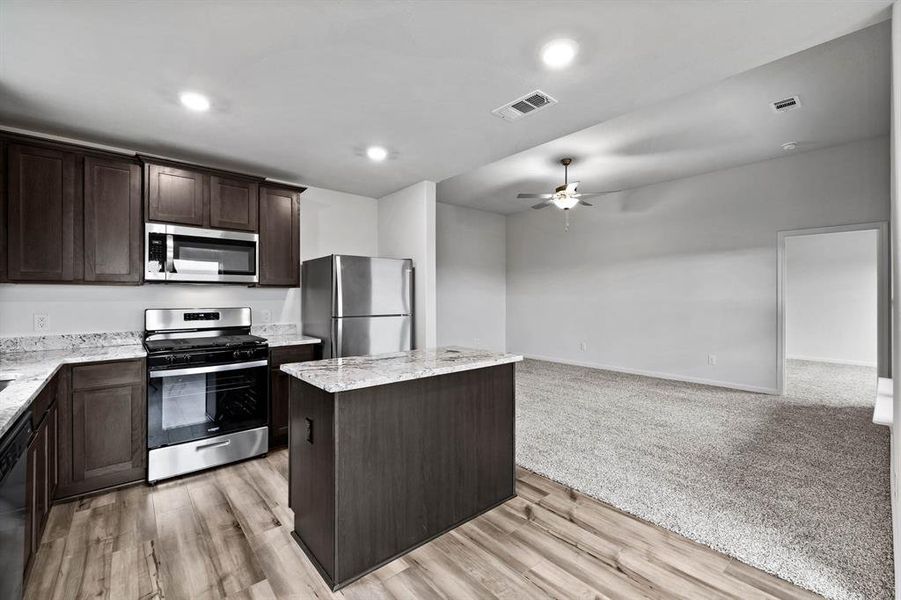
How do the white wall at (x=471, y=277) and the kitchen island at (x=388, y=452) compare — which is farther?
the white wall at (x=471, y=277)

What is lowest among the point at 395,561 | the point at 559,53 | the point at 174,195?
the point at 395,561

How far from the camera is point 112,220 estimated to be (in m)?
2.94

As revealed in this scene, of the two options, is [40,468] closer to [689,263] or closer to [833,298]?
[689,263]

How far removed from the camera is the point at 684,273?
5602 millimetres

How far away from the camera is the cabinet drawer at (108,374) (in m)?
2.51

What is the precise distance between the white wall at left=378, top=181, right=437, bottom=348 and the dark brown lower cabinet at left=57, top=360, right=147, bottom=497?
7.95 ft

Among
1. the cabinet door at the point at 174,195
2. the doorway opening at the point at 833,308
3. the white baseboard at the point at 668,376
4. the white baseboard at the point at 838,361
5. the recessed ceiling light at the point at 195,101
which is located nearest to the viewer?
the recessed ceiling light at the point at 195,101

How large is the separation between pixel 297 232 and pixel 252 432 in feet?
6.12

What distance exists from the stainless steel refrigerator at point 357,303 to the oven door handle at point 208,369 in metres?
0.65

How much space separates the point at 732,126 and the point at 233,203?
4.71m

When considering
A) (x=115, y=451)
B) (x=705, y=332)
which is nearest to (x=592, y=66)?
(x=115, y=451)

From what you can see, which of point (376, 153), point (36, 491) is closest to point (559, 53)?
point (376, 153)

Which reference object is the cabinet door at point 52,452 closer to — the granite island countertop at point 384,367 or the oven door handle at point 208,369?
the oven door handle at point 208,369

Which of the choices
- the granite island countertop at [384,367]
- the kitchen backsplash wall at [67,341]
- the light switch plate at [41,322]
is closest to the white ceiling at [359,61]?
the light switch plate at [41,322]
